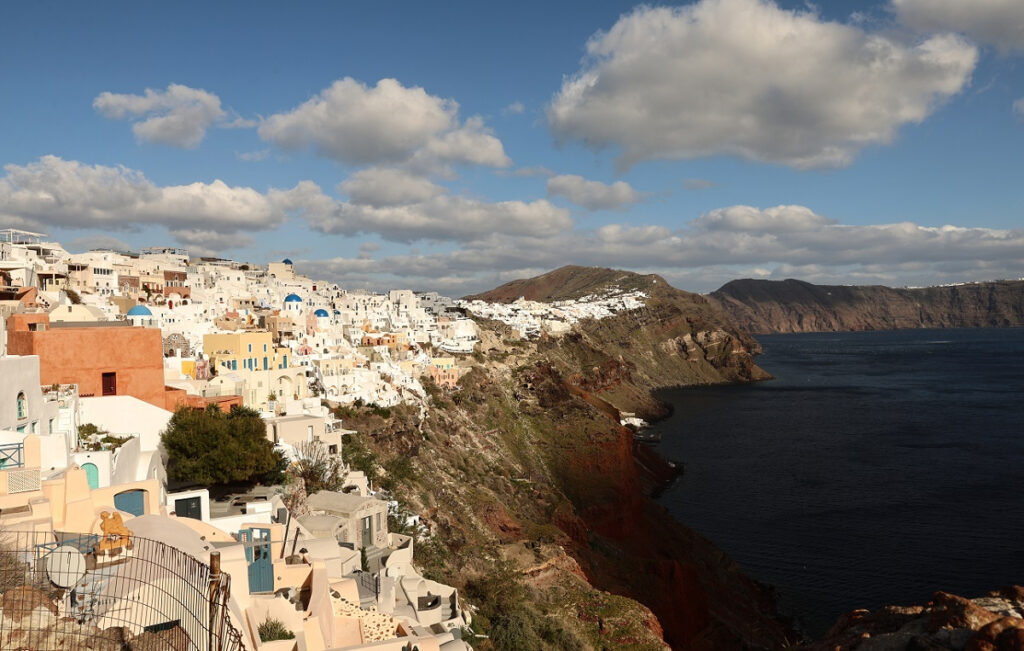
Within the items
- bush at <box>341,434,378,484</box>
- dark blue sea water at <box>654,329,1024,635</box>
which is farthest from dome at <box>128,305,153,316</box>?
dark blue sea water at <box>654,329,1024,635</box>

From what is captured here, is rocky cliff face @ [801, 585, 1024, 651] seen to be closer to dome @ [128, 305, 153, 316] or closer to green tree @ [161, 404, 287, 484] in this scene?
green tree @ [161, 404, 287, 484]

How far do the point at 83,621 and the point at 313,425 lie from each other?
2725cm

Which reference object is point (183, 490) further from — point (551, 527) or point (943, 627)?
point (943, 627)

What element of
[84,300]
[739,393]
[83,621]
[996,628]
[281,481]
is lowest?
[739,393]

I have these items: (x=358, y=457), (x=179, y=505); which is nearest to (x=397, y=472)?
(x=358, y=457)

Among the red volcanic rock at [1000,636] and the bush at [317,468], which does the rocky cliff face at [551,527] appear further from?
the red volcanic rock at [1000,636]

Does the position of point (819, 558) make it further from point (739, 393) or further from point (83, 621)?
point (739, 393)

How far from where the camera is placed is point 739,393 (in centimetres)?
15112

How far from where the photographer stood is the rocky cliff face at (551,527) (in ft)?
112

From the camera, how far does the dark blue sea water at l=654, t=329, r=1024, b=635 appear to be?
1911 inches

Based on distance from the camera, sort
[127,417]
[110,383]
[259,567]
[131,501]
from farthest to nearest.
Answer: [110,383] < [127,417] < [131,501] < [259,567]

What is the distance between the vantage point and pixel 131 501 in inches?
781

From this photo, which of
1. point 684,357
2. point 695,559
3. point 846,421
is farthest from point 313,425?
point 684,357

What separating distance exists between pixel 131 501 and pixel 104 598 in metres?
7.89
